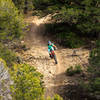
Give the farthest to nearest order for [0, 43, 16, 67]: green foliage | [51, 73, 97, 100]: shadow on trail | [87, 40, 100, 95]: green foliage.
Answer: [0, 43, 16, 67]: green foliage → [51, 73, 97, 100]: shadow on trail → [87, 40, 100, 95]: green foliage

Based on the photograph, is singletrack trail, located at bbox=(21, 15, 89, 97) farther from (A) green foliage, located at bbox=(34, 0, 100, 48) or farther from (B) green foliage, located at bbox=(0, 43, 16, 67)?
(B) green foliage, located at bbox=(0, 43, 16, 67)

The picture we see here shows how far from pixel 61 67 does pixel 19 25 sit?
5082mm

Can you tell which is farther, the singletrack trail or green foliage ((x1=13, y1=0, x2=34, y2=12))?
green foliage ((x1=13, y1=0, x2=34, y2=12))

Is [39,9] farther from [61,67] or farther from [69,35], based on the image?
[61,67]

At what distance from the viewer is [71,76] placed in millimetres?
14023

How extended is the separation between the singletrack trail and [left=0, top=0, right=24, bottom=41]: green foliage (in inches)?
131

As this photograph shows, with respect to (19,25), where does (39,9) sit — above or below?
above

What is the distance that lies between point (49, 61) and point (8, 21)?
16.9 feet

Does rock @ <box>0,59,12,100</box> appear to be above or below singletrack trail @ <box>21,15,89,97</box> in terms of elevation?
above

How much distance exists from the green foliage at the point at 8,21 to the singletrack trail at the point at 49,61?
334cm

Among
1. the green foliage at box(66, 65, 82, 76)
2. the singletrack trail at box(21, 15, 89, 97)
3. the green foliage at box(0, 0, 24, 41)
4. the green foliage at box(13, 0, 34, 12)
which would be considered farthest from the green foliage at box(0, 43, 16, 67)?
the green foliage at box(13, 0, 34, 12)

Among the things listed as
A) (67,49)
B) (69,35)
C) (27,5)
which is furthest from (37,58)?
(27,5)

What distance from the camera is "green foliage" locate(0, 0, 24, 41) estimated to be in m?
13.9

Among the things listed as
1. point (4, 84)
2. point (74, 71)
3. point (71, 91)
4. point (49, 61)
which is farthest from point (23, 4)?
point (4, 84)
